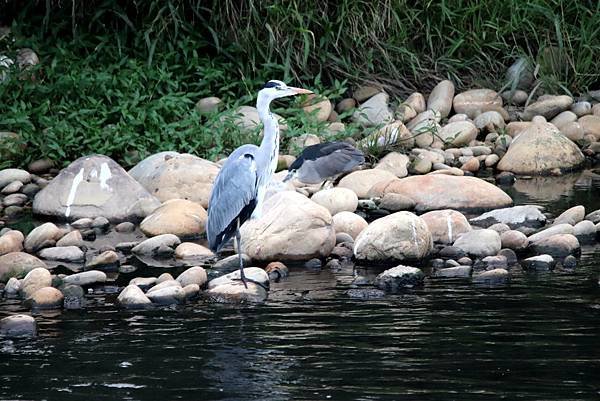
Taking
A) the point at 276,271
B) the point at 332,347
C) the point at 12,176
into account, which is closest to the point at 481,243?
the point at 276,271

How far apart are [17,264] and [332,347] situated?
7.63 feet

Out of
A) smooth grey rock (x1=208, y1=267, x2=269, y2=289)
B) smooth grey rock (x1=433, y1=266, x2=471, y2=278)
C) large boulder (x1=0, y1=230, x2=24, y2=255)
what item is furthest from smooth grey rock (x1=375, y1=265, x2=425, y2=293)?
large boulder (x1=0, y1=230, x2=24, y2=255)

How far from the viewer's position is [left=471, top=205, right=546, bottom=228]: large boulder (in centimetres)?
773

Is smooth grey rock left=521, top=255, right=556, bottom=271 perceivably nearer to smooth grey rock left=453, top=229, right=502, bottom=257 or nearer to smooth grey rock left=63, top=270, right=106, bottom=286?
smooth grey rock left=453, top=229, right=502, bottom=257

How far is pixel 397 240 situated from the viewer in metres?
6.88

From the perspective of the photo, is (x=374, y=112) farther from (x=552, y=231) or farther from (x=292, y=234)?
(x=292, y=234)

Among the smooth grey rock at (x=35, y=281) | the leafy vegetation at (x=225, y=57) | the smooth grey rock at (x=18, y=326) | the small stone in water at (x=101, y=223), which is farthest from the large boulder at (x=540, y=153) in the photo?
the smooth grey rock at (x=18, y=326)

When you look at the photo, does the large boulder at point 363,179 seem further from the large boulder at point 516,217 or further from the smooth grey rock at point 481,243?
the smooth grey rock at point 481,243

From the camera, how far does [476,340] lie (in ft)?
17.2

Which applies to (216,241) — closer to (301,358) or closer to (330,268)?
(330,268)

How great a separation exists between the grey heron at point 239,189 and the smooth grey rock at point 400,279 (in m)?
0.79

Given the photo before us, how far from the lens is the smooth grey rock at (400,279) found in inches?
249

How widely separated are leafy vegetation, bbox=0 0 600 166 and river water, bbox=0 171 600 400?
3299 mm

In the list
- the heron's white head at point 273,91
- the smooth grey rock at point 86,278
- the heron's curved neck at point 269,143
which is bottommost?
the smooth grey rock at point 86,278
